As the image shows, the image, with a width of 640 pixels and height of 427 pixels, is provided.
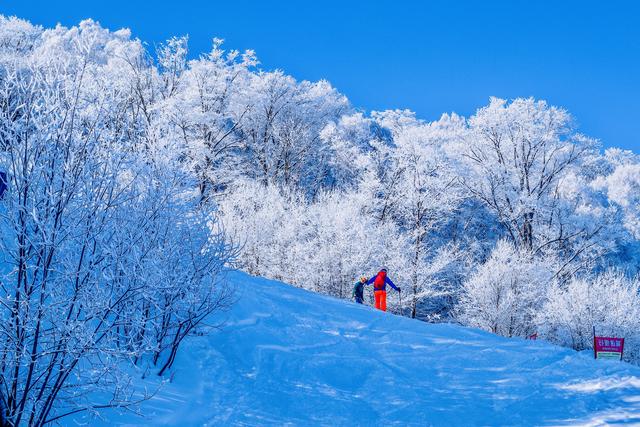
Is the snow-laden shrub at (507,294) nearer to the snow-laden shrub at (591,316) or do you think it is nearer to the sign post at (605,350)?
the snow-laden shrub at (591,316)

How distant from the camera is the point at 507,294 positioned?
76.9ft

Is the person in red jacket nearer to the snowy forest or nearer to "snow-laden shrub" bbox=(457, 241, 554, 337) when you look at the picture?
the snowy forest

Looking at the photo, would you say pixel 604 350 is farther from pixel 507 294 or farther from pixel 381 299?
pixel 507 294

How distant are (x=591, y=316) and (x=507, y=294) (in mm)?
3631

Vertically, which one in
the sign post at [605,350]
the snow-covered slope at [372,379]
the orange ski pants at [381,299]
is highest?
the orange ski pants at [381,299]

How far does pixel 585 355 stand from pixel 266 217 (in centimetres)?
1667

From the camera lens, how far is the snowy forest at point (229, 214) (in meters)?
4.93

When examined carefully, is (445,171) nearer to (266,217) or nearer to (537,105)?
(537,105)

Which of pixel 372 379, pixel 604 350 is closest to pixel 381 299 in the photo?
pixel 372 379

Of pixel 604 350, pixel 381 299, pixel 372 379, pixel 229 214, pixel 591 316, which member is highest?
pixel 229 214

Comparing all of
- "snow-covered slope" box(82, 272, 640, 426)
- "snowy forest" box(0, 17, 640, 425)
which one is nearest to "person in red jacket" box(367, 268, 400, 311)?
"snow-covered slope" box(82, 272, 640, 426)

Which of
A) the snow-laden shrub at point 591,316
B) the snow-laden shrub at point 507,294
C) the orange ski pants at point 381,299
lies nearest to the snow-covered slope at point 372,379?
the orange ski pants at point 381,299

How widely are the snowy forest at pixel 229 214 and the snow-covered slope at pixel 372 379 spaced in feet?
2.85

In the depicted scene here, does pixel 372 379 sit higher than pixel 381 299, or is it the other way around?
pixel 381 299
